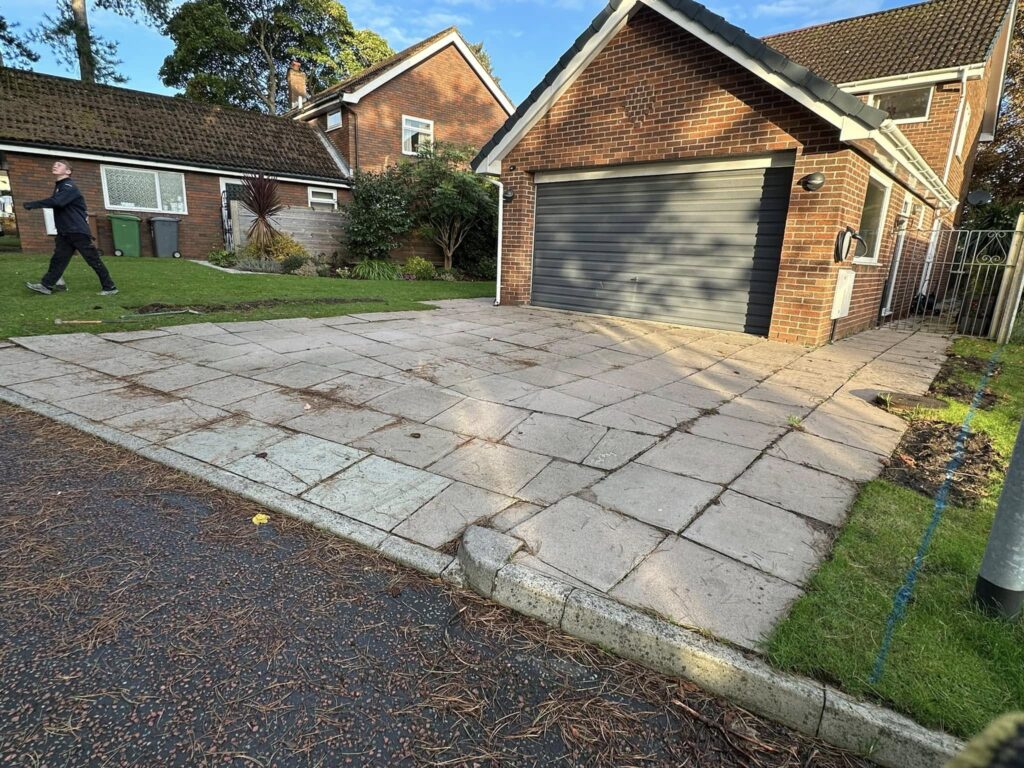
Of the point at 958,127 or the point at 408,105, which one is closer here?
the point at 958,127

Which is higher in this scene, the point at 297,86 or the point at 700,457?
the point at 297,86

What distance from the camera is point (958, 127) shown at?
1215cm

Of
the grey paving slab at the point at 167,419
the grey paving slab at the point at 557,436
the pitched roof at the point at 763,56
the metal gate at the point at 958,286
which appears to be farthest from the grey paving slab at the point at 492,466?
the metal gate at the point at 958,286

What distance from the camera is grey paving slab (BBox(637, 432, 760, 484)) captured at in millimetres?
3201

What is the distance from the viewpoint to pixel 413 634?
1.95m

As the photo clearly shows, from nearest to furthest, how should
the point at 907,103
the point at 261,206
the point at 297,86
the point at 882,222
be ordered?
the point at 882,222 < the point at 907,103 < the point at 261,206 < the point at 297,86

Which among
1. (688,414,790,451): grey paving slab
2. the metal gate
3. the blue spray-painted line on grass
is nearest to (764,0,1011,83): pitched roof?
the metal gate

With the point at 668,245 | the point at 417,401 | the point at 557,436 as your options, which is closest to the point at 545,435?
the point at 557,436

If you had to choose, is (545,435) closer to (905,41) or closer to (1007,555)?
(1007,555)

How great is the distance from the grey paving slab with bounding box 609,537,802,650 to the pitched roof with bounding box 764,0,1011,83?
14052 millimetres

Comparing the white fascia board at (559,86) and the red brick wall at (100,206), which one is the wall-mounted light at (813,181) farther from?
the red brick wall at (100,206)

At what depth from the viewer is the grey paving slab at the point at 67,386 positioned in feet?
13.4

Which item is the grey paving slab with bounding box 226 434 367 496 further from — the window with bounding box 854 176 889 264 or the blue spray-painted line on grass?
the window with bounding box 854 176 889 264

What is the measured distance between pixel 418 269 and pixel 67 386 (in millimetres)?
11474
